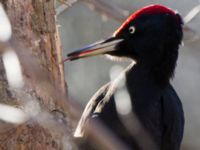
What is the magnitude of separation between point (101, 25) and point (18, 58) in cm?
412

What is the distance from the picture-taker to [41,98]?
210 centimetres

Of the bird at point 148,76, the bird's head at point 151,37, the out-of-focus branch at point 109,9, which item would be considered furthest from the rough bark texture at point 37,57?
the out-of-focus branch at point 109,9

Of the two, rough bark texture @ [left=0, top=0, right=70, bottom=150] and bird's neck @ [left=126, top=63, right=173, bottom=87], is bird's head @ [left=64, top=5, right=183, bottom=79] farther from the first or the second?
rough bark texture @ [left=0, top=0, right=70, bottom=150]

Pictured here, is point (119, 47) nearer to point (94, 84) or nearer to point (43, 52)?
point (43, 52)

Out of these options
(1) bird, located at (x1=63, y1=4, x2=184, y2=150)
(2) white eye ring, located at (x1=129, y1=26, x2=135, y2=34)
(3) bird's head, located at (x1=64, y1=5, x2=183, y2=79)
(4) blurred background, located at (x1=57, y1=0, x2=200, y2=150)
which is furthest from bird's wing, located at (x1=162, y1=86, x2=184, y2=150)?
(4) blurred background, located at (x1=57, y1=0, x2=200, y2=150)

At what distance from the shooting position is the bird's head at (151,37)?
7.87ft

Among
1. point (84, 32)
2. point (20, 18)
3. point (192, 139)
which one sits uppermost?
point (20, 18)

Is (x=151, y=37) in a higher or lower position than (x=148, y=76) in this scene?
higher

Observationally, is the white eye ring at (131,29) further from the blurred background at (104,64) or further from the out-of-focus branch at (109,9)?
the blurred background at (104,64)

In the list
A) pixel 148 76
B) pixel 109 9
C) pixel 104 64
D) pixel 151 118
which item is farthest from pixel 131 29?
pixel 104 64

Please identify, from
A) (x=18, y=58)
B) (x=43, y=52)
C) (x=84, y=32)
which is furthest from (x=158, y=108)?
(x=84, y=32)

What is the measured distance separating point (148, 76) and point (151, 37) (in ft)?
0.62

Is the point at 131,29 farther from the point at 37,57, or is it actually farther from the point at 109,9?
the point at 109,9

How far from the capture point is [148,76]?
2.46 meters
